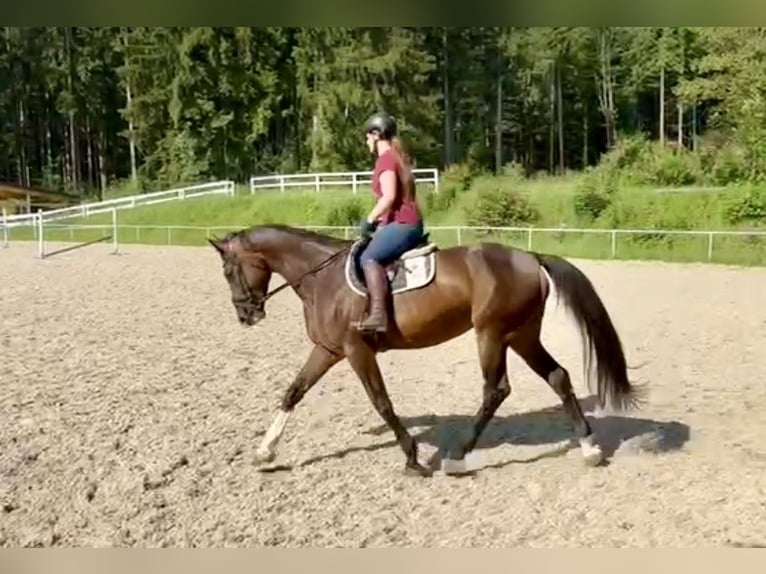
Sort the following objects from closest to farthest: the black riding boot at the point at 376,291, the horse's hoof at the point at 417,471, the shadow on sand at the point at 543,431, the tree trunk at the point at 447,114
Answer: the black riding boot at the point at 376,291 < the horse's hoof at the point at 417,471 < the shadow on sand at the point at 543,431 < the tree trunk at the point at 447,114

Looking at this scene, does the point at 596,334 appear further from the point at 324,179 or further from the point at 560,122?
the point at 324,179

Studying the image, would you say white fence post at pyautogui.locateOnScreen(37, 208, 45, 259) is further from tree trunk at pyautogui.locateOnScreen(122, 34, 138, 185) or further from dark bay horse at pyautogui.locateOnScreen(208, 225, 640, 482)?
dark bay horse at pyautogui.locateOnScreen(208, 225, 640, 482)

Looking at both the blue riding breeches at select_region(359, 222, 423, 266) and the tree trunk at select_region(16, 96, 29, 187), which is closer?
the blue riding breeches at select_region(359, 222, 423, 266)

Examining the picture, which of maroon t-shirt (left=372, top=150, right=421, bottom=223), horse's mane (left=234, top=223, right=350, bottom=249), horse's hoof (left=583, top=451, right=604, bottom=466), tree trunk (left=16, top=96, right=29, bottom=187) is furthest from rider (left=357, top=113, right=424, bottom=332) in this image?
tree trunk (left=16, top=96, right=29, bottom=187)

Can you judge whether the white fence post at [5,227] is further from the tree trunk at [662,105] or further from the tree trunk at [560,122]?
the tree trunk at [662,105]

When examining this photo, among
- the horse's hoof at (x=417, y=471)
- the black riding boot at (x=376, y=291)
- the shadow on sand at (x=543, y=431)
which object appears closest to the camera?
the black riding boot at (x=376, y=291)

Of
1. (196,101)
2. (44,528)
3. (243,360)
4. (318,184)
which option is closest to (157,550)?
(44,528)

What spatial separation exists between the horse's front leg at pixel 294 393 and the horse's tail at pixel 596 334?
571 millimetres

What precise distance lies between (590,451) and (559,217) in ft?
2.11

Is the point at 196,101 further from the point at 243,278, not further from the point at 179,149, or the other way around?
the point at 243,278

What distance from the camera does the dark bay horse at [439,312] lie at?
209 cm

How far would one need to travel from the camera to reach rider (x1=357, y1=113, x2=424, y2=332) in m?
2.05

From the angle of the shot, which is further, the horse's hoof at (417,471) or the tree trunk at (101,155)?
the tree trunk at (101,155)

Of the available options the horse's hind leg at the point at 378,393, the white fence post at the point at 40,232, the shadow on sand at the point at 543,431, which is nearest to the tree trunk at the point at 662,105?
the shadow on sand at the point at 543,431
